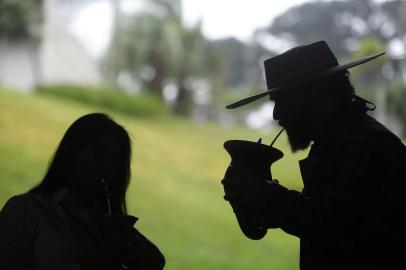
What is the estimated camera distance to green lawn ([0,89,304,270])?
5875mm

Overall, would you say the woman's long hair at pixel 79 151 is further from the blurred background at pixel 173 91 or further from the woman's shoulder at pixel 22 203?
the blurred background at pixel 173 91

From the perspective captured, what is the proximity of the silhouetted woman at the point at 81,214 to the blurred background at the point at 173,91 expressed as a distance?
3.65 m

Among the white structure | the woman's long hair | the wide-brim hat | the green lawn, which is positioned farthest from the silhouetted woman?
the white structure

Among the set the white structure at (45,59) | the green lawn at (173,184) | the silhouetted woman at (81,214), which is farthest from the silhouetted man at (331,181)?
the white structure at (45,59)

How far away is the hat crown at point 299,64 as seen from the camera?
1.54 metres

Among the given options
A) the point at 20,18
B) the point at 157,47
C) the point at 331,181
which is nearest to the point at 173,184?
the point at 20,18

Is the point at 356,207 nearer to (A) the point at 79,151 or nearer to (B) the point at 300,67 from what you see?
(B) the point at 300,67

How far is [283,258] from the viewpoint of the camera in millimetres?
6031

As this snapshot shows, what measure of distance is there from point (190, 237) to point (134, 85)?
8.58m

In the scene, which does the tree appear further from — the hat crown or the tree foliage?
the hat crown

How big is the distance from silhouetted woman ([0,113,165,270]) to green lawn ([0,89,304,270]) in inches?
103

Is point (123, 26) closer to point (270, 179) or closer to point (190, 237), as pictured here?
point (190, 237)

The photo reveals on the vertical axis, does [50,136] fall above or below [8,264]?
above

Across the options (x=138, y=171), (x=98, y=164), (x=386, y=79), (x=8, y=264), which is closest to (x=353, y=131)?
(x=98, y=164)
